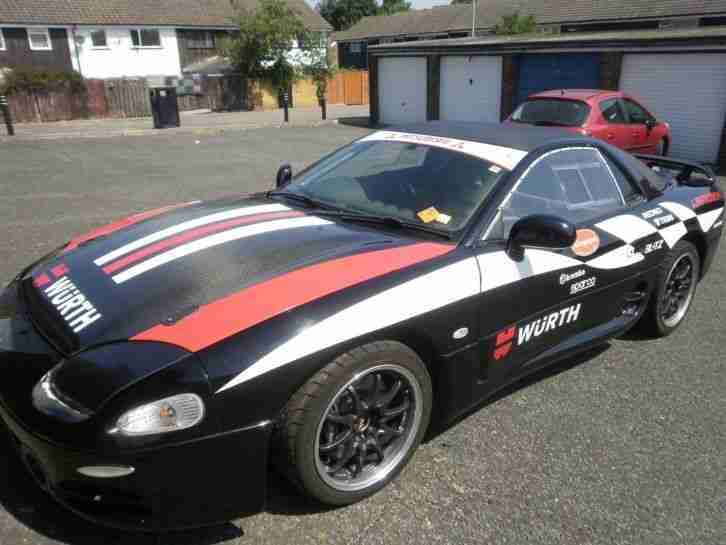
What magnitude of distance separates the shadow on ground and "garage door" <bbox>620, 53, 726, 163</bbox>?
528 inches

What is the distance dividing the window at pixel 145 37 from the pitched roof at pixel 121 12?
0.44m

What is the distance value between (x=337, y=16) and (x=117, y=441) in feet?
262

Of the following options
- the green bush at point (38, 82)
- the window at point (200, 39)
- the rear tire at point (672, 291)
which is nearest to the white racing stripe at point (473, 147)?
the rear tire at point (672, 291)

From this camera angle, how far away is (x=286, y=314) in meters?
2.12

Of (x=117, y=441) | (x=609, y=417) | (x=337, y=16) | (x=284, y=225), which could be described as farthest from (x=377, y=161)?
(x=337, y=16)

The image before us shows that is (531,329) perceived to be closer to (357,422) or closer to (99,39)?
(357,422)

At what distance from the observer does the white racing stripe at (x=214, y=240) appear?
2545 millimetres

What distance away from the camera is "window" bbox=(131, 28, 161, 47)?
A: 103ft

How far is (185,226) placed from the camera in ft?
9.94

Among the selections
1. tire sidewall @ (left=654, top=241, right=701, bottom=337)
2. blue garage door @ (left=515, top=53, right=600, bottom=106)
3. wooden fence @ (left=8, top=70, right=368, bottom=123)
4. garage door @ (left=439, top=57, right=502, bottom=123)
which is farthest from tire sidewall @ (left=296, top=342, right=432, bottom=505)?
wooden fence @ (left=8, top=70, right=368, bottom=123)

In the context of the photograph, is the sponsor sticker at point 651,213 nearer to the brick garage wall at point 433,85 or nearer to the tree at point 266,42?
the brick garage wall at point 433,85

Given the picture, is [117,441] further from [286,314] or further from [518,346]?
[518,346]

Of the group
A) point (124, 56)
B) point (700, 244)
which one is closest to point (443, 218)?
point (700, 244)

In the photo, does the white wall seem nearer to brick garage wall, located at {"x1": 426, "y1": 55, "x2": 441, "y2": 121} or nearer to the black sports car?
brick garage wall, located at {"x1": 426, "y1": 55, "x2": 441, "y2": 121}
